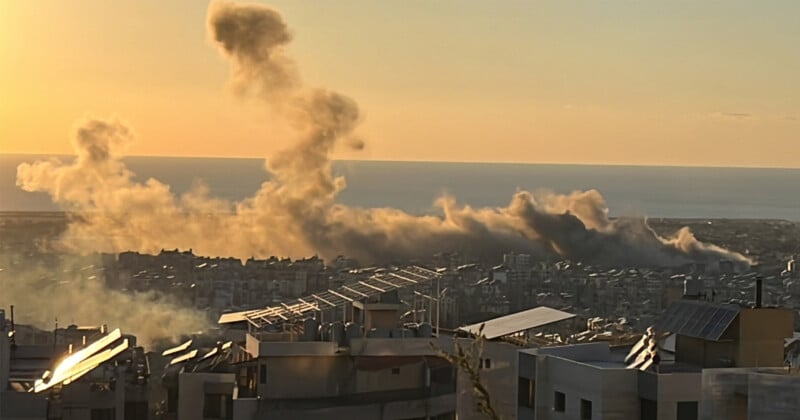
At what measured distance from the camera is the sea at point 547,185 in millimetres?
113188

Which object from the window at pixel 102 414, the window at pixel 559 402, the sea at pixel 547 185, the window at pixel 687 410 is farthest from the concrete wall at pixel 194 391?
the sea at pixel 547 185

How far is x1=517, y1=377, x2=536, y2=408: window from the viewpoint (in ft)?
55.7

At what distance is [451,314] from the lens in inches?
1769

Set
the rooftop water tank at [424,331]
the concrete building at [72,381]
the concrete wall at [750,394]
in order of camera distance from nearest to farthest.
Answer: the concrete wall at [750,394], the concrete building at [72,381], the rooftop water tank at [424,331]

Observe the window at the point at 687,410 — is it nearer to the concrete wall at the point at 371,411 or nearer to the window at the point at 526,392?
the window at the point at 526,392

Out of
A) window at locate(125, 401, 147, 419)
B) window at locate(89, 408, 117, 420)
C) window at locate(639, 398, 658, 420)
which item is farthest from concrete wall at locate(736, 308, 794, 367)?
window at locate(125, 401, 147, 419)

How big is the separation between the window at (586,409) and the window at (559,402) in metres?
0.35

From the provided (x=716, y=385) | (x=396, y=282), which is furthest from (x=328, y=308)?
(x=716, y=385)

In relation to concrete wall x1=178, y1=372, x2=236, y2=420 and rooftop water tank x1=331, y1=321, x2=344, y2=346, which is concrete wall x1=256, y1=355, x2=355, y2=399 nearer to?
rooftop water tank x1=331, y1=321, x2=344, y2=346

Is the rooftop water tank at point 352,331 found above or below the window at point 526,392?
above

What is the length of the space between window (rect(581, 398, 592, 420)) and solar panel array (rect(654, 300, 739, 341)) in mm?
1386

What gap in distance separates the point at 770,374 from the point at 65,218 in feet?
234

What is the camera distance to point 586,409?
1579 cm

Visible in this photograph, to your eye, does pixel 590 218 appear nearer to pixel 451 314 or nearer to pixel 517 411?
pixel 451 314
